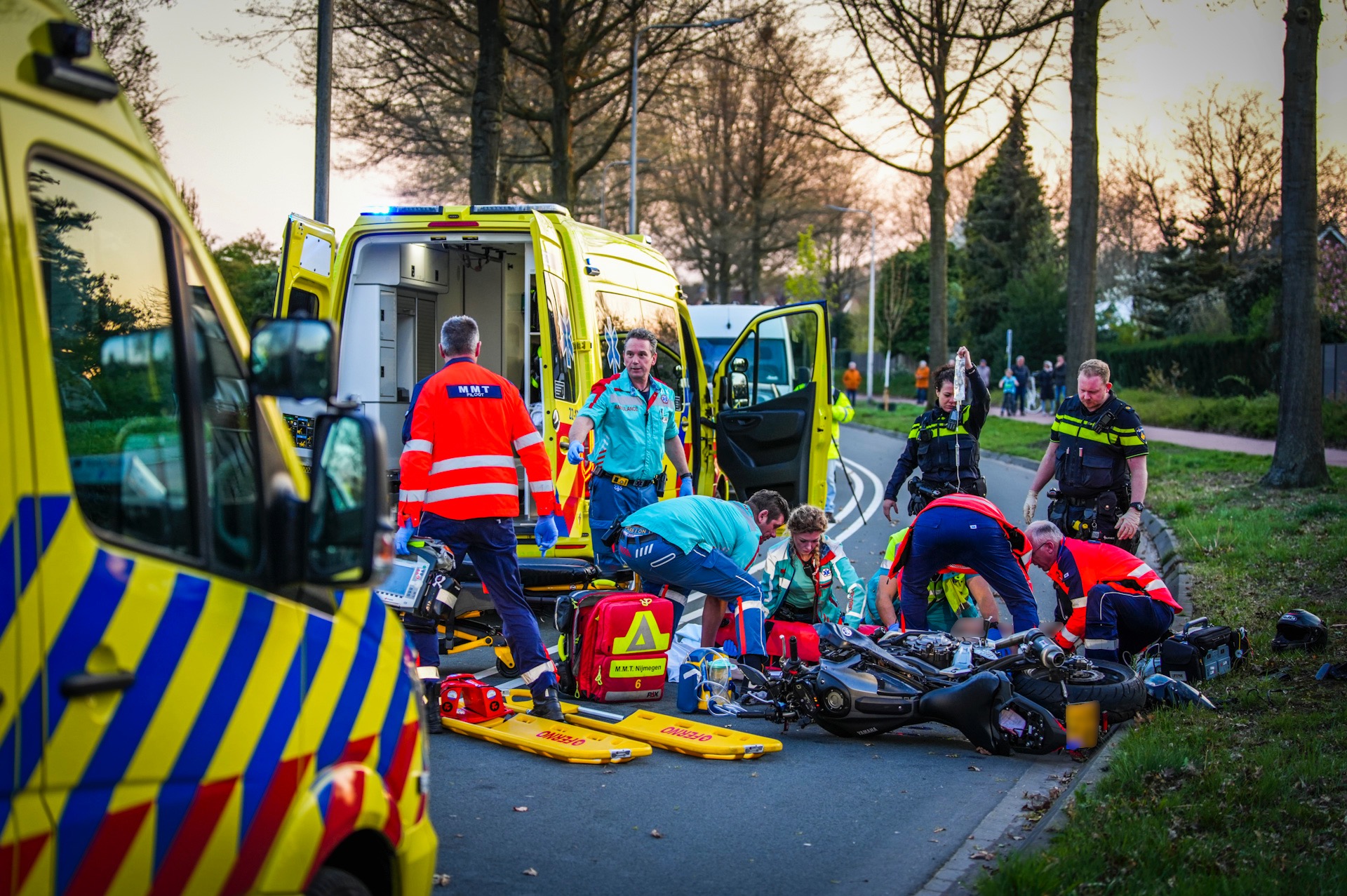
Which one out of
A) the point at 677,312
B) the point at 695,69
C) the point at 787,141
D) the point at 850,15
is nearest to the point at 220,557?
the point at 677,312

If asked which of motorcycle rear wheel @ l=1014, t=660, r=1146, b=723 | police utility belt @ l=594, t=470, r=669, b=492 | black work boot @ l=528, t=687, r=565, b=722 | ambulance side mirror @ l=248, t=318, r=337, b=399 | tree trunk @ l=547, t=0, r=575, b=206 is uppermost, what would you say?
tree trunk @ l=547, t=0, r=575, b=206

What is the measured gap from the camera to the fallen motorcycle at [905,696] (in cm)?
570

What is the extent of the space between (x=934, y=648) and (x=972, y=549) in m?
0.89

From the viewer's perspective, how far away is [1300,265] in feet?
48.5

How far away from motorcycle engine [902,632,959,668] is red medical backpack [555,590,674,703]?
4.17ft

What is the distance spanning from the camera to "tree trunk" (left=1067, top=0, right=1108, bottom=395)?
58.0ft

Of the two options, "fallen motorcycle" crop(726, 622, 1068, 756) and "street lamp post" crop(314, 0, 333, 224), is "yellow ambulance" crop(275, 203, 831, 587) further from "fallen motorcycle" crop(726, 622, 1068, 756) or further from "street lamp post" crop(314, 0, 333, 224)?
"street lamp post" crop(314, 0, 333, 224)

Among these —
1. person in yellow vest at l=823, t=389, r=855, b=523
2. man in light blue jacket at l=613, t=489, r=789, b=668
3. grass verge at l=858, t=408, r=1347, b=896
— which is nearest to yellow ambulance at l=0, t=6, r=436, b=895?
grass verge at l=858, t=408, r=1347, b=896

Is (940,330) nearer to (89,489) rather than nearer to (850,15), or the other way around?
(850,15)

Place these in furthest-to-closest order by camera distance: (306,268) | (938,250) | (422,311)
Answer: (938,250) < (422,311) < (306,268)

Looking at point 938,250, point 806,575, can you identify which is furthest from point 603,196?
point 806,575

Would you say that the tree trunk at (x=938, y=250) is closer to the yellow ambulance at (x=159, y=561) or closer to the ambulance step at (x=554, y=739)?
the ambulance step at (x=554, y=739)

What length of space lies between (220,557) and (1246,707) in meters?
5.11

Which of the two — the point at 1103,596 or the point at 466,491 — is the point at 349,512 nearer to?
the point at 466,491
